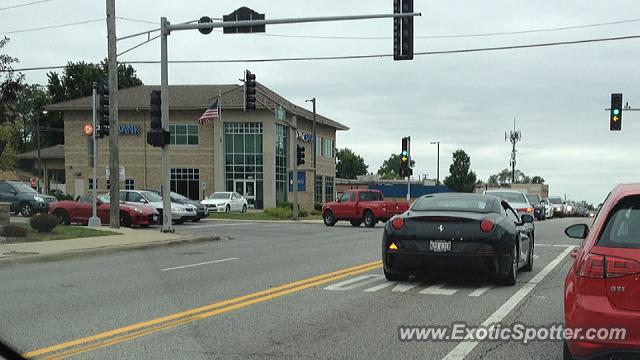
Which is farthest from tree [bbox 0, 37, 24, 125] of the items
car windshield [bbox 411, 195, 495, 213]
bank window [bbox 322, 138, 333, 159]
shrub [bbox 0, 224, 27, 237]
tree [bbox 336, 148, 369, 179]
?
tree [bbox 336, 148, 369, 179]

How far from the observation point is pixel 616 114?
105 ft

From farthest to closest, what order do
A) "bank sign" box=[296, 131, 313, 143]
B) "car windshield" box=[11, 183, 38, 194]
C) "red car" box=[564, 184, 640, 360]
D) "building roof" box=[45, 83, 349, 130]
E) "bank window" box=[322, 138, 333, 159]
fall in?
"bank window" box=[322, 138, 333, 159] → "bank sign" box=[296, 131, 313, 143] → "building roof" box=[45, 83, 349, 130] → "car windshield" box=[11, 183, 38, 194] → "red car" box=[564, 184, 640, 360]

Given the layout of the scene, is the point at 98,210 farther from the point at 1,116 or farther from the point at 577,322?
the point at 577,322

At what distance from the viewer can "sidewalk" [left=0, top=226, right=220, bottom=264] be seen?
14820 mm

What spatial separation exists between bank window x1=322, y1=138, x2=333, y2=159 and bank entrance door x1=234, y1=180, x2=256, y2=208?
12062mm

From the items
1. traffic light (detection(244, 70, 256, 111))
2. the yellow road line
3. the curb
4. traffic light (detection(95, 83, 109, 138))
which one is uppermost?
traffic light (detection(244, 70, 256, 111))

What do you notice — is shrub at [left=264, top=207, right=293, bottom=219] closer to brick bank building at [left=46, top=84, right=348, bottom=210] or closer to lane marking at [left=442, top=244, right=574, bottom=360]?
brick bank building at [left=46, top=84, right=348, bottom=210]

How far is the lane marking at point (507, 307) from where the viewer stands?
20.4 ft

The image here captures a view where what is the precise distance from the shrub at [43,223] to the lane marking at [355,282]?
11.9 metres

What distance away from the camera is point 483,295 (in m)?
9.41

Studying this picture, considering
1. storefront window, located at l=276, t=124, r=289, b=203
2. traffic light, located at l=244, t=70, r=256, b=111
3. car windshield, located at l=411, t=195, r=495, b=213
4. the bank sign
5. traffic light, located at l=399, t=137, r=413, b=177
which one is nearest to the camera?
car windshield, located at l=411, t=195, r=495, b=213

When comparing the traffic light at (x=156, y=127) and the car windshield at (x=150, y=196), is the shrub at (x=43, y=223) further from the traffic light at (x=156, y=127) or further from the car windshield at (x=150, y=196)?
the car windshield at (x=150, y=196)

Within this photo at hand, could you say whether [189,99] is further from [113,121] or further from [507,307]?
[507,307]

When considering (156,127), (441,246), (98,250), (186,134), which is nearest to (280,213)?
(156,127)
